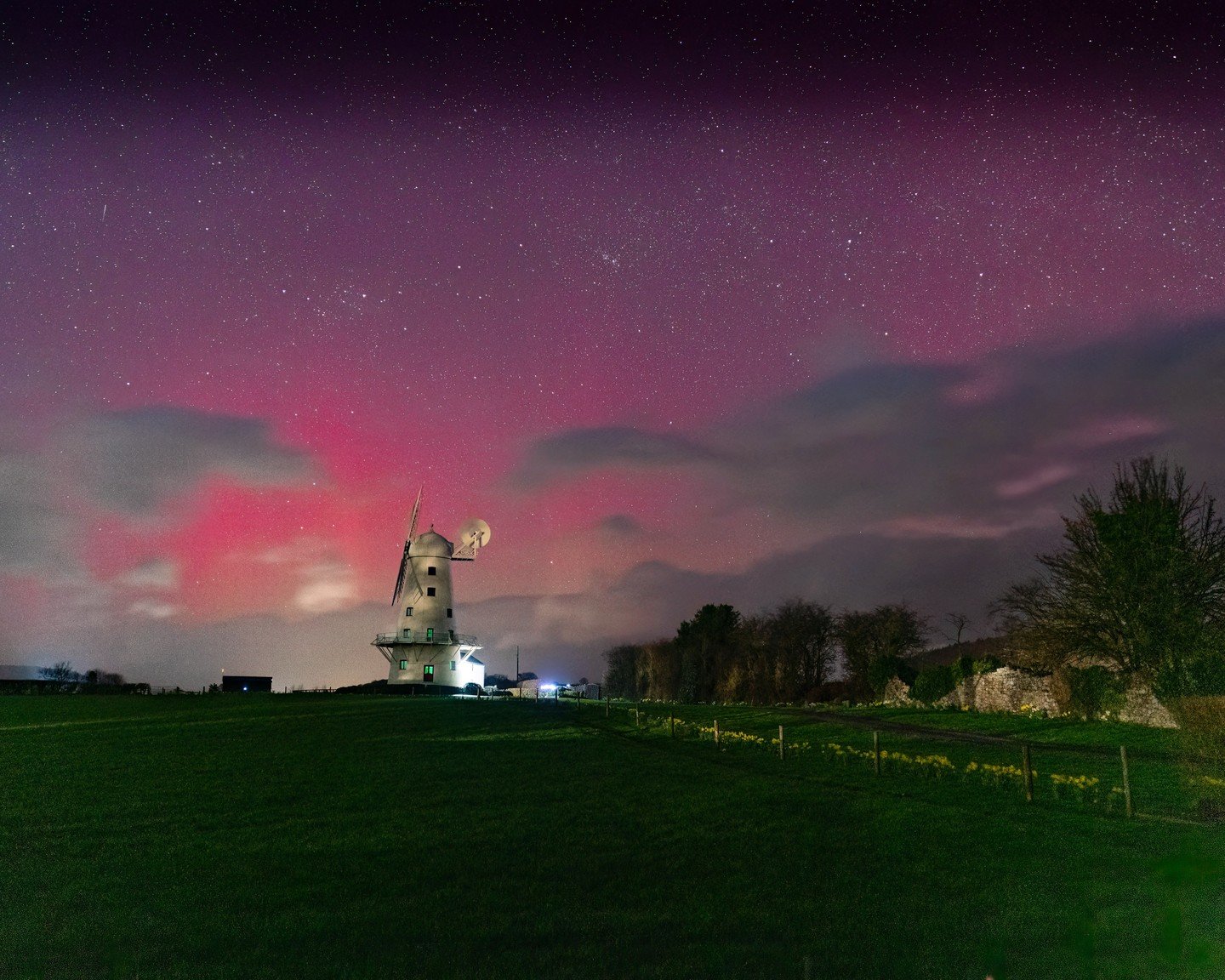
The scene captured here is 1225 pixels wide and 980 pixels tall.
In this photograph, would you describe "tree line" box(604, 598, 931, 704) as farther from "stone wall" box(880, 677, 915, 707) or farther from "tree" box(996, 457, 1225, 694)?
"tree" box(996, 457, 1225, 694)

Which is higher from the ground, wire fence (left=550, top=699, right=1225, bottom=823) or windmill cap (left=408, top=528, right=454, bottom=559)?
windmill cap (left=408, top=528, right=454, bottom=559)

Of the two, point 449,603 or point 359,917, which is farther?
point 449,603

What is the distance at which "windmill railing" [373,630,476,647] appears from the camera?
83.8 m

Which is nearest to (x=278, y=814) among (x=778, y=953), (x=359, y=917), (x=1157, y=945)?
(x=359, y=917)

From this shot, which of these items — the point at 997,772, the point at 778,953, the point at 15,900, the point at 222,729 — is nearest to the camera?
the point at 778,953

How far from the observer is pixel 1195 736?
14648 millimetres

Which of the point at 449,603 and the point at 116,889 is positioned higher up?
the point at 449,603

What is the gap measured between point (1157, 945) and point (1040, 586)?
29.7 metres

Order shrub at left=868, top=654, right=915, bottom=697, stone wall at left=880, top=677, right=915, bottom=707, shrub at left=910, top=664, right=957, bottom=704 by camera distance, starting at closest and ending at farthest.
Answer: shrub at left=910, top=664, right=957, bottom=704
stone wall at left=880, top=677, right=915, bottom=707
shrub at left=868, top=654, right=915, bottom=697

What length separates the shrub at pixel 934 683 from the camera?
1661 inches

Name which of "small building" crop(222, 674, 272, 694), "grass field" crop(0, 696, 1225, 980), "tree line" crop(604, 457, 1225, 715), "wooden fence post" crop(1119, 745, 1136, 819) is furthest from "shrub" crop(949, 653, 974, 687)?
"small building" crop(222, 674, 272, 694)

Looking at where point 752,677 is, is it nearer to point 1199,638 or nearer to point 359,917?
point 1199,638

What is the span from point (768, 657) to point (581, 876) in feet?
191

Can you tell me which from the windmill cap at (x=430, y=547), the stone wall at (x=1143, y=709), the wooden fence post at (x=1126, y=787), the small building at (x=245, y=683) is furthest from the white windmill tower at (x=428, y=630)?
the wooden fence post at (x=1126, y=787)
